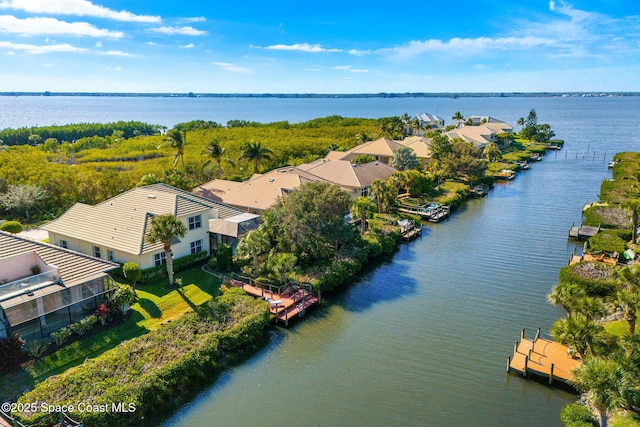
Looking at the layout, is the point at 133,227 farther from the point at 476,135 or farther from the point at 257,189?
the point at 476,135

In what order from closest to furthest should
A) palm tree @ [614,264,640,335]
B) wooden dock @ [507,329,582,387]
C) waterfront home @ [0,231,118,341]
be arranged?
1. palm tree @ [614,264,640,335]
2. wooden dock @ [507,329,582,387]
3. waterfront home @ [0,231,118,341]

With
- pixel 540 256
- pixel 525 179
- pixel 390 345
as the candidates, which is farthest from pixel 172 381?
pixel 525 179

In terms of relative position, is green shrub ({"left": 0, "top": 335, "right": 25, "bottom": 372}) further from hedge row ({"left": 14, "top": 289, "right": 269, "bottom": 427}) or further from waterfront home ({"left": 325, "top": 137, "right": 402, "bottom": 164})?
waterfront home ({"left": 325, "top": 137, "right": 402, "bottom": 164})

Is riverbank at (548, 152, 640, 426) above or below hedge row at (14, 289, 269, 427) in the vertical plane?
above

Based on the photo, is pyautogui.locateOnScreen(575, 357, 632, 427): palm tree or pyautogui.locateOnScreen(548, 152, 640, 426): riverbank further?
pyautogui.locateOnScreen(548, 152, 640, 426): riverbank

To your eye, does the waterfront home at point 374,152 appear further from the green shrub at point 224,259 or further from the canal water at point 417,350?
the green shrub at point 224,259

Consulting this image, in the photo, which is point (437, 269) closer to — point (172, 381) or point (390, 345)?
point (390, 345)

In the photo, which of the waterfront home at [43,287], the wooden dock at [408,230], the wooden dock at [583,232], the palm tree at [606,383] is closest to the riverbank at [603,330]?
the palm tree at [606,383]

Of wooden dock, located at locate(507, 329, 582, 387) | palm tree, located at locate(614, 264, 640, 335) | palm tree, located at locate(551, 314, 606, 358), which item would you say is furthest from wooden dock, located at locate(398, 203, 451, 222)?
palm tree, located at locate(551, 314, 606, 358)
